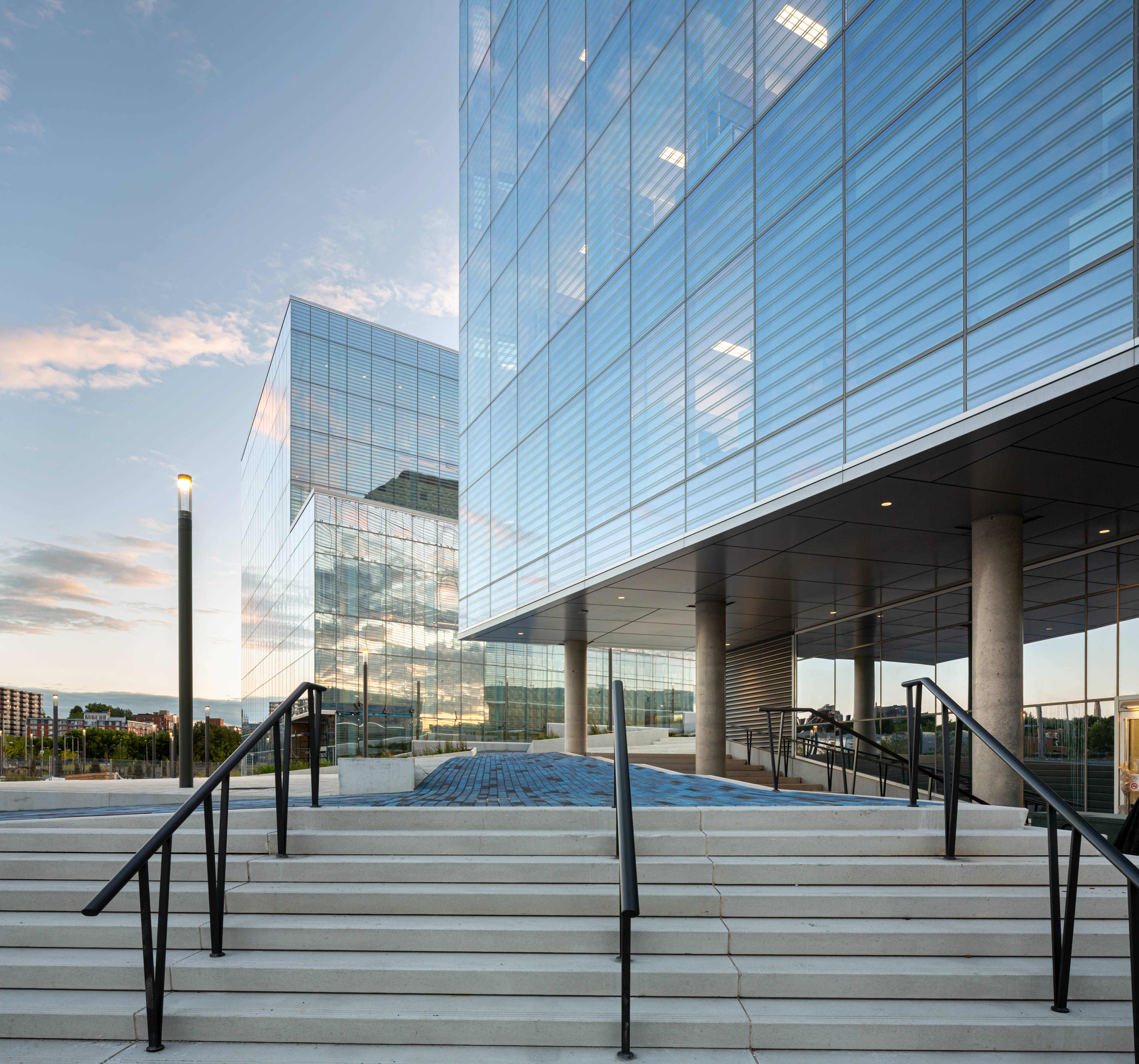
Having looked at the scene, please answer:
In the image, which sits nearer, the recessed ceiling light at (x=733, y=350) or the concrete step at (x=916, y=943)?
the concrete step at (x=916, y=943)

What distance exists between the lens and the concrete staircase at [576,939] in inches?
169

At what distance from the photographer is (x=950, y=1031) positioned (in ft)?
13.9

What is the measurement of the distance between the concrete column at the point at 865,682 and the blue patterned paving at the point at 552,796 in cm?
946

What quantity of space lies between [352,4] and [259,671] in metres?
45.9

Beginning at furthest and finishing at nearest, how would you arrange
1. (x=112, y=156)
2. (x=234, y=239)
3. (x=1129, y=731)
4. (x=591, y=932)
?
(x=234, y=239), (x=112, y=156), (x=1129, y=731), (x=591, y=932)

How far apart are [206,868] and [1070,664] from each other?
14.3 meters

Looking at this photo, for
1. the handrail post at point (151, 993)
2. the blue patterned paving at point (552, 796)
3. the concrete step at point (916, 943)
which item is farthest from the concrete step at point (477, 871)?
the handrail post at point (151, 993)

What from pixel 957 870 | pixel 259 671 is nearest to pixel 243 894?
pixel 957 870

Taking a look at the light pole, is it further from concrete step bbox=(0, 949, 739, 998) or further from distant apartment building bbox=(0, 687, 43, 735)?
distant apartment building bbox=(0, 687, 43, 735)

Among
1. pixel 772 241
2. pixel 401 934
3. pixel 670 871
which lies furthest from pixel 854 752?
pixel 401 934

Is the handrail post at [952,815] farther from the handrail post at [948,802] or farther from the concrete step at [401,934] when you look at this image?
the concrete step at [401,934]

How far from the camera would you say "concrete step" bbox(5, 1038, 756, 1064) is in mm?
4109

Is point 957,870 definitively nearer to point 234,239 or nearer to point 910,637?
point 910,637

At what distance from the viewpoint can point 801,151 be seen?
39.5 feet
